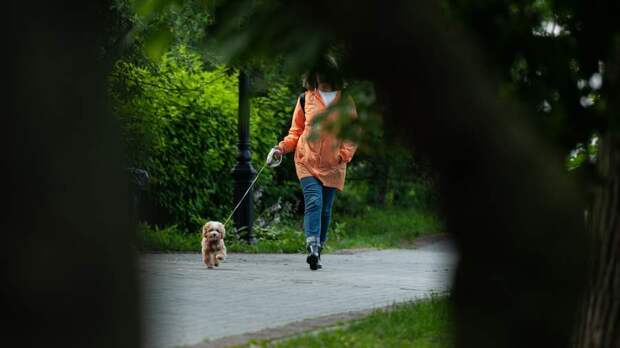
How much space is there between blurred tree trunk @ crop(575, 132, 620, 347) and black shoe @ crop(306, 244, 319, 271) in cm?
840

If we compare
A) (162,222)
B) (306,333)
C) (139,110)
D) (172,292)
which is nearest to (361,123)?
(306,333)

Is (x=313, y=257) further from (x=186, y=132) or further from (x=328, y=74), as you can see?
(x=328, y=74)

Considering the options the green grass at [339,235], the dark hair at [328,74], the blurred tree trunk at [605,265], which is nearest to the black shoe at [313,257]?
the green grass at [339,235]

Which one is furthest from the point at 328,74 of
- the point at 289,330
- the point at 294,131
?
the point at 294,131

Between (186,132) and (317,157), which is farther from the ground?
(186,132)

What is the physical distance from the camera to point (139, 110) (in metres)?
14.3

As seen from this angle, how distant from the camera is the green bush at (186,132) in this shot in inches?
567

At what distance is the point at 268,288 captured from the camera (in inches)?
387

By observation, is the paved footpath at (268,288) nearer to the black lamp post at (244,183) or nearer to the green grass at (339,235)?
the green grass at (339,235)

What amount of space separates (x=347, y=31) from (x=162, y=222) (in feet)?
44.8

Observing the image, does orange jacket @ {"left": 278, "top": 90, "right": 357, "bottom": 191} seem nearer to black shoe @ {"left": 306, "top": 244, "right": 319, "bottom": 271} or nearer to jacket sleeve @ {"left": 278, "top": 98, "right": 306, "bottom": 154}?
jacket sleeve @ {"left": 278, "top": 98, "right": 306, "bottom": 154}

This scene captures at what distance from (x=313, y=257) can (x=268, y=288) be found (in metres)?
1.94

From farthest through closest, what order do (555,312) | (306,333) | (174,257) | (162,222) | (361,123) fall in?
(162,222), (174,257), (306,333), (361,123), (555,312)

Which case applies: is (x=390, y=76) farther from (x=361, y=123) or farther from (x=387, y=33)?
(x=361, y=123)
